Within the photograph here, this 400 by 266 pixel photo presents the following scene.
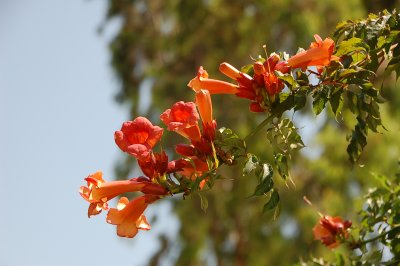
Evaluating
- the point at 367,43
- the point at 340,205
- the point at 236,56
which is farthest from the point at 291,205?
the point at 367,43

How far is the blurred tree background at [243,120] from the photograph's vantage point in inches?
392

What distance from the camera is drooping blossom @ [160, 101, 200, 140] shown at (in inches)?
54.0

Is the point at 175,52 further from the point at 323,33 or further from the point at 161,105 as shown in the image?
the point at 323,33

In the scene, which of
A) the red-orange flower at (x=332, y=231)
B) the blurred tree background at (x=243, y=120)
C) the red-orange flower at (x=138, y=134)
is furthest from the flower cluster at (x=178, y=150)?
the blurred tree background at (x=243, y=120)

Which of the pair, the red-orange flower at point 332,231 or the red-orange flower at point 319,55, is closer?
the red-orange flower at point 319,55

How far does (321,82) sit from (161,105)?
31.7 ft

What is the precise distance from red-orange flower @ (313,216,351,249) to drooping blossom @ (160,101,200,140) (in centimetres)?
76

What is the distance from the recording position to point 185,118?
138 cm

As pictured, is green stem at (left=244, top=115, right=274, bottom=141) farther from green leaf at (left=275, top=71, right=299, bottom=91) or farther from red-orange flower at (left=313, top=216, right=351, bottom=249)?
red-orange flower at (left=313, top=216, right=351, bottom=249)

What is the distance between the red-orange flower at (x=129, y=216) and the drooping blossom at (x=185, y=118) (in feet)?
0.50

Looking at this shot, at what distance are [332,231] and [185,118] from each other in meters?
0.80

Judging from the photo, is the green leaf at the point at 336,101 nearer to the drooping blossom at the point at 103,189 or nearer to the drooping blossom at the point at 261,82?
the drooping blossom at the point at 261,82

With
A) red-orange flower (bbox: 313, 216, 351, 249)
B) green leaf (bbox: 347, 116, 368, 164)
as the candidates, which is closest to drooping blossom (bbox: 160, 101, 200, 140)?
green leaf (bbox: 347, 116, 368, 164)

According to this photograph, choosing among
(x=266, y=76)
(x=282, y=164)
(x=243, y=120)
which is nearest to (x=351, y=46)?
(x=266, y=76)
